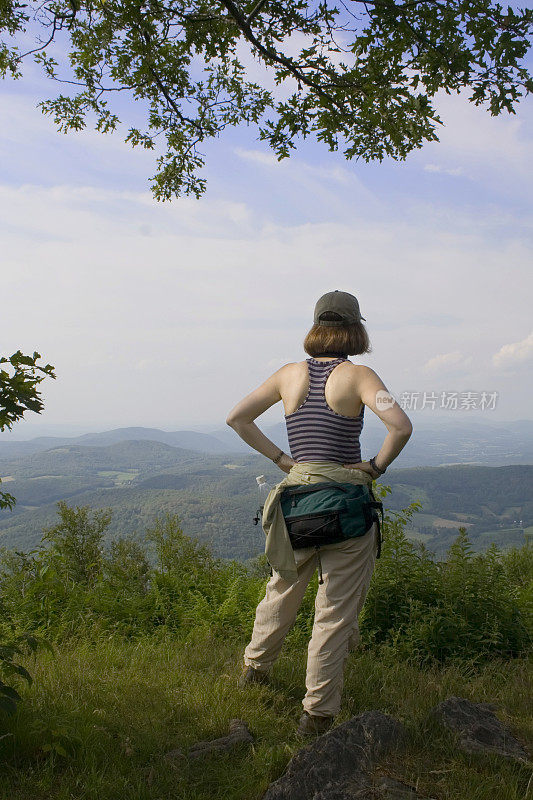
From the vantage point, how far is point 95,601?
5902mm

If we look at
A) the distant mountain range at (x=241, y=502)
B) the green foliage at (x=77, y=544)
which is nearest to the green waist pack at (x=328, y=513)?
the green foliage at (x=77, y=544)

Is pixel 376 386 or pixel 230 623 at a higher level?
pixel 376 386

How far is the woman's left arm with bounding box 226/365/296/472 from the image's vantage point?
153 inches

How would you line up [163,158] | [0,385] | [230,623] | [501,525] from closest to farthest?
[0,385]
[230,623]
[163,158]
[501,525]

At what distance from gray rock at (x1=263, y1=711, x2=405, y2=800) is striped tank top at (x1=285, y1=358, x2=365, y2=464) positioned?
1474 mm

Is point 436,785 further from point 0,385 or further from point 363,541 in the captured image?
point 0,385

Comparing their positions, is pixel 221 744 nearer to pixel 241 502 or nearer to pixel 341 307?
pixel 341 307

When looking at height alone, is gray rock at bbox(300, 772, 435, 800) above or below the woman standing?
below

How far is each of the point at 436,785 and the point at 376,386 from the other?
206cm

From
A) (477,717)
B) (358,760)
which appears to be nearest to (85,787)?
(358,760)

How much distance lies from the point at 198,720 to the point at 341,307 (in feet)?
8.79

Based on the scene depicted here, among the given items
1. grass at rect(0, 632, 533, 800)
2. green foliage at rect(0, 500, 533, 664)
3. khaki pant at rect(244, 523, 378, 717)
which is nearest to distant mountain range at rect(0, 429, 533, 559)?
green foliage at rect(0, 500, 533, 664)

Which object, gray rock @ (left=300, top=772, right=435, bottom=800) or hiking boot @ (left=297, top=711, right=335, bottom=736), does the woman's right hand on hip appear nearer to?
hiking boot @ (left=297, top=711, right=335, bottom=736)

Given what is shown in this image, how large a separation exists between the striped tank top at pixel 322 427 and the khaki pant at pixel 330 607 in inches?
21.0
